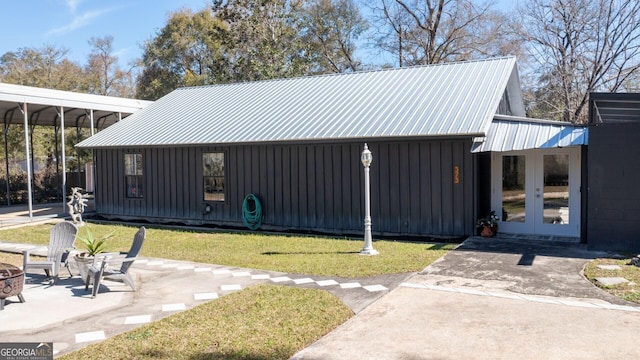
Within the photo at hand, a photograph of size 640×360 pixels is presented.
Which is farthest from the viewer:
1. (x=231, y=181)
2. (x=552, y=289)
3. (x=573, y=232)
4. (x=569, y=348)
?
(x=231, y=181)

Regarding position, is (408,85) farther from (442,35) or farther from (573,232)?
(442,35)

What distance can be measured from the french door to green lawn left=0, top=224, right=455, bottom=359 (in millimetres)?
2137

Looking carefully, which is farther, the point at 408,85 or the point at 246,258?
the point at 408,85

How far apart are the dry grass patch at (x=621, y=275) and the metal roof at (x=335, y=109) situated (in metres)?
3.35

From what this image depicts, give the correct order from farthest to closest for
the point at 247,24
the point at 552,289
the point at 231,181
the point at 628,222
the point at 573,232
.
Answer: the point at 247,24
the point at 231,181
the point at 573,232
the point at 628,222
the point at 552,289

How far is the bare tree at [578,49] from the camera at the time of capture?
2341cm

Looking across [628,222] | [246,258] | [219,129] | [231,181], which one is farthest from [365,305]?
[219,129]

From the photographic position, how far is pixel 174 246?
1061cm

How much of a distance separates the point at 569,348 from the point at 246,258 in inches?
229

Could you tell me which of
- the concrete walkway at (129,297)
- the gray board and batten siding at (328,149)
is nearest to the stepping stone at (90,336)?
the concrete walkway at (129,297)

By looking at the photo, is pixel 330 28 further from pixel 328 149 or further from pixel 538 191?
pixel 538 191

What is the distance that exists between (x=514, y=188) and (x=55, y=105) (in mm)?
13045

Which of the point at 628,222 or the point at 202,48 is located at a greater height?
the point at 202,48

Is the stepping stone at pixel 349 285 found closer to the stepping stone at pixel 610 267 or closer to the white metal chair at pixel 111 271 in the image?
the white metal chair at pixel 111 271
